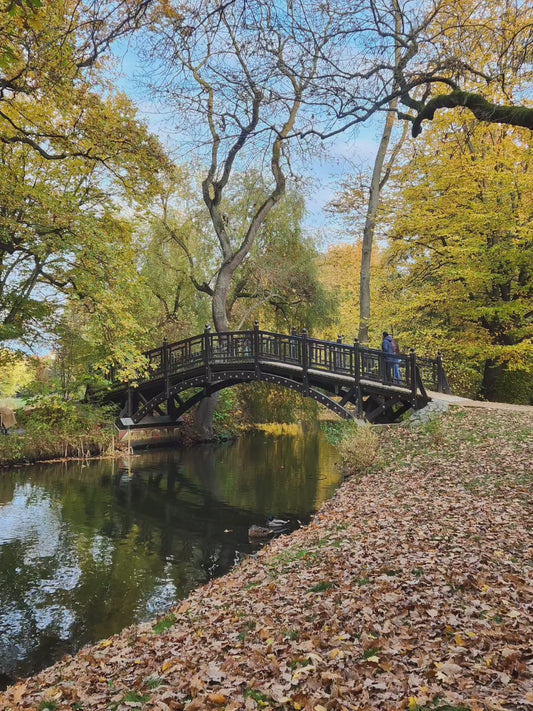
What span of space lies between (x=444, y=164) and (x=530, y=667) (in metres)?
15.4

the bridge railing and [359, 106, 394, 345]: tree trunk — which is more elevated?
[359, 106, 394, 345]: tree trunk

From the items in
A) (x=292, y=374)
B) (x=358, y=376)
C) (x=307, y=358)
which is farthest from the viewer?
(x=292, y=374)

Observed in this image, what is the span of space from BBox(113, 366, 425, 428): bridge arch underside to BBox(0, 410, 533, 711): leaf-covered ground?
7164mm

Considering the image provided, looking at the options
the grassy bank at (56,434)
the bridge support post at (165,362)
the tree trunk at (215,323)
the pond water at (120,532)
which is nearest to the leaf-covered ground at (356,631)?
the pond water at (120,532)

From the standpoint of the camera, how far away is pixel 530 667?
276cm

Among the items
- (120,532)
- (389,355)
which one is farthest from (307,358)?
(120,532)

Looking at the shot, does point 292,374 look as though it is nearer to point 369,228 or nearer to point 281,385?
point 281,385

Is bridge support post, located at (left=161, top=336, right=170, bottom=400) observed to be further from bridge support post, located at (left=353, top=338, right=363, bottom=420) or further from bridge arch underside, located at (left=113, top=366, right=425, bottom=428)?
bridge support post, located at (left=353, top=338, right=363, bottom=420)

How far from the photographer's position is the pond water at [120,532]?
602 cm

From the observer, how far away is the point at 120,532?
9695 mm

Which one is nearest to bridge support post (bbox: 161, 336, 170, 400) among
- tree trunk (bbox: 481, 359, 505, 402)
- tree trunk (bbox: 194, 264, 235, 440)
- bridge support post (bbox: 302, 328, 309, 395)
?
tree trunk (bbox: 194, 264, 235, 440)

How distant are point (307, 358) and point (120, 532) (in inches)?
303

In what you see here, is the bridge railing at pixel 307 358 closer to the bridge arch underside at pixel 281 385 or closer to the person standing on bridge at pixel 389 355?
the person standing on bridge at pixel 389 355

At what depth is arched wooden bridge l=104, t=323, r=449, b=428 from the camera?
1394 centimetres
